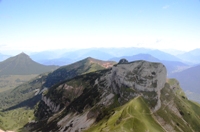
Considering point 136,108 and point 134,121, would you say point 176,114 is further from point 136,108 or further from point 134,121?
point 134,121

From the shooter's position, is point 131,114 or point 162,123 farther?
point 162,123

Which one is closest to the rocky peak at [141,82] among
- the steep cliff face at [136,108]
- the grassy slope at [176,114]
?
the steep cliff face at [136,108]

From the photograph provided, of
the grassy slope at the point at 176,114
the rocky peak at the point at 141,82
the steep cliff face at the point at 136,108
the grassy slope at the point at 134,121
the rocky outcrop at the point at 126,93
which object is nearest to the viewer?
the grassy slope at the point at 134,121

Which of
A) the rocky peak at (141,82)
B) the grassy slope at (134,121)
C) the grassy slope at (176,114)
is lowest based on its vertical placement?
the grassy slope at (176,114)

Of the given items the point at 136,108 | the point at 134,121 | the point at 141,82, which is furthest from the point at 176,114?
the point at 134,121

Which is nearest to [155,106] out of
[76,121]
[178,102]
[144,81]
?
[144,81]

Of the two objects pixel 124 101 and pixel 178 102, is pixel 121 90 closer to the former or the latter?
pixel 124 101

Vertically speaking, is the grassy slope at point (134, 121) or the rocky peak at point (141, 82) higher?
the rocky peak at point (141, 82)

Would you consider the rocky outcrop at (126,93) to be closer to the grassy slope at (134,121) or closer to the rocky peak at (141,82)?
the rocky peak at (141,82)

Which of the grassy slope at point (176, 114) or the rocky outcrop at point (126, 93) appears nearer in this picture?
the grassy slope at point (176, 114)
